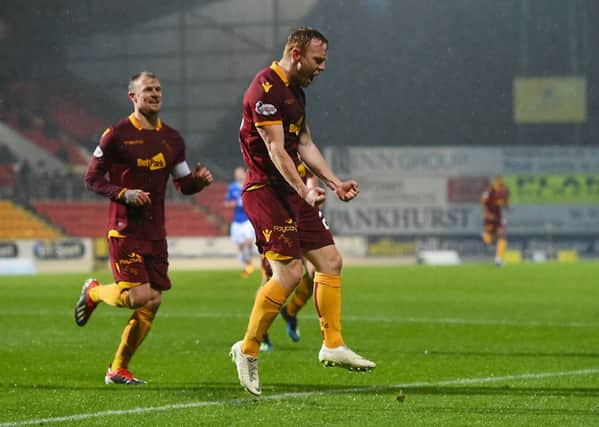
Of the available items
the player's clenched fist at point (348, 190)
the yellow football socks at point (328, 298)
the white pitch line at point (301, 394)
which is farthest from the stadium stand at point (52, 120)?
the player's clenched fist at point (348, 190)

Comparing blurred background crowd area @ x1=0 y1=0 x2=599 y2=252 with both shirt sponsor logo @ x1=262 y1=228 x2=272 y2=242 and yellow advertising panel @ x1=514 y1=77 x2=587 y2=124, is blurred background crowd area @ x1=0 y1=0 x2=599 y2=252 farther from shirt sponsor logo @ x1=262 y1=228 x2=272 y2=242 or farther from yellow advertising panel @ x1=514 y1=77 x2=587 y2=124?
shirt sponsor logo @ x1=262 y1=228 x2=272 y2=242

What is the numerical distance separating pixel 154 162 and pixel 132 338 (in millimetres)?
1179

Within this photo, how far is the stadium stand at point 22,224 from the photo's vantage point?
124 ft

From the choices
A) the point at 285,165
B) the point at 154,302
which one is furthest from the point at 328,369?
the point at 285,165

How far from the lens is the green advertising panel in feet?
131

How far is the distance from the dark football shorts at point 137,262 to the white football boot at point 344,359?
5.01 ft

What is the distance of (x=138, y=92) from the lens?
8.20 metres

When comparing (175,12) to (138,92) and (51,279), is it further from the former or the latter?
(138,92)

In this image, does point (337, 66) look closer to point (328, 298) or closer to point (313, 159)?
point (313, 159)

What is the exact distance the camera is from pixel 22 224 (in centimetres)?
3797

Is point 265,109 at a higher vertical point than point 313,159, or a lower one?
higher

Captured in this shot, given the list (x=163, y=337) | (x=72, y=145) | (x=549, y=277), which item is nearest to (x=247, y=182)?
(x=163, y=337)

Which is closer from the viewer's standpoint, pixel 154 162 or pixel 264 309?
pixel 264 309

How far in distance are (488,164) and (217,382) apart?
106 ft
